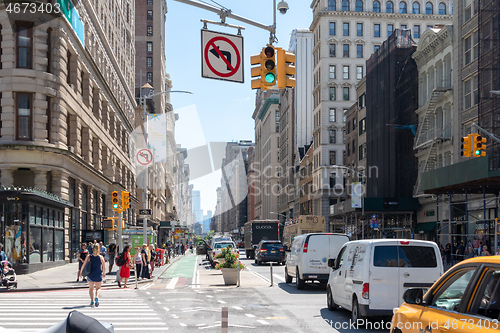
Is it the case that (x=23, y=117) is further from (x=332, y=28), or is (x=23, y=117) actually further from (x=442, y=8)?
(x=442, y=8)

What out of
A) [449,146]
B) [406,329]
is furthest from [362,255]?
[449,146]

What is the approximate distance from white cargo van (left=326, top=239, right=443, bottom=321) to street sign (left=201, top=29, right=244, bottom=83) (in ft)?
17.2

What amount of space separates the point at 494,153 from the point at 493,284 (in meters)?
33.9

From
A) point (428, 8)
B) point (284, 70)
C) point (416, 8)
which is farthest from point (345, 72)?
point (284, 70)

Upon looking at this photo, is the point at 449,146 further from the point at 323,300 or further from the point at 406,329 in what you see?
the point at 406,329

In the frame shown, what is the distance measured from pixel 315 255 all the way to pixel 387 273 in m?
10.5

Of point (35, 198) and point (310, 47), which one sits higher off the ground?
point (310, 47)

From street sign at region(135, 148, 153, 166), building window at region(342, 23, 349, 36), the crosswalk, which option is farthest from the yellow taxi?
building window at region(342, 23, 349, 36)

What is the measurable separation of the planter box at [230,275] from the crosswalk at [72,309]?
4.68m

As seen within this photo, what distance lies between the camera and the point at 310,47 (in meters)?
130

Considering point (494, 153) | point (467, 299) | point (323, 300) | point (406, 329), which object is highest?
point (494, 153)

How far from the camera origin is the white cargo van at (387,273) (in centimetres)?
1334

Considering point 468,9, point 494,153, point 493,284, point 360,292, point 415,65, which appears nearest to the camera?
point 493,284

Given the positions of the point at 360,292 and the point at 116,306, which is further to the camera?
the point at 116,306
